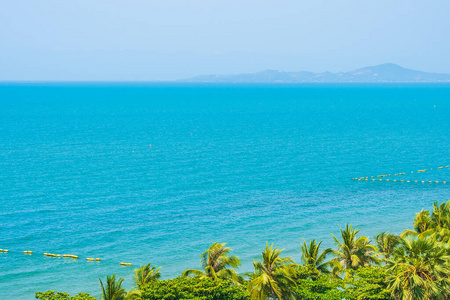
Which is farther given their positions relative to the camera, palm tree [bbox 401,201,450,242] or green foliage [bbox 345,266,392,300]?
palm tree [bbox 401,201,450,242]

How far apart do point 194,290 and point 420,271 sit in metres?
17.2

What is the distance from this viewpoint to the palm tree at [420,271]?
35875 mm

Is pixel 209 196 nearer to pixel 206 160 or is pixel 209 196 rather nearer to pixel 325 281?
pixel 206 160

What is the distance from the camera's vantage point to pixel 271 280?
38531 mm

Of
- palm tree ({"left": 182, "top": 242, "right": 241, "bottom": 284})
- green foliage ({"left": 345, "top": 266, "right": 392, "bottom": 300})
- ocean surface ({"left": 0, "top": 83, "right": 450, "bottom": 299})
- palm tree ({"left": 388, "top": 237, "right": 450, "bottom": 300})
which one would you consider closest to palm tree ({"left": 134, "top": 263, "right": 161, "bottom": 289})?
palm tree ({"left": 182, "top": 242, "right": 241, "bottom": 284})

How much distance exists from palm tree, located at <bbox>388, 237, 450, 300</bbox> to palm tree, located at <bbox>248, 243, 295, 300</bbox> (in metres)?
7.99

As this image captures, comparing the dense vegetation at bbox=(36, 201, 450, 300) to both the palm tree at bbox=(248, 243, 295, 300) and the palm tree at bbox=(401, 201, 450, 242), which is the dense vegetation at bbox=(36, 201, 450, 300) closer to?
the palm tree at bbox=(248, 243, 295, 300)

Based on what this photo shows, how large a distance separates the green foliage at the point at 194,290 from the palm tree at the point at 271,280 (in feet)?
3.38

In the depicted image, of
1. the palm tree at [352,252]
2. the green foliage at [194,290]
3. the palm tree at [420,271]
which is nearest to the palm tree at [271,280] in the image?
the green foliage at [194,290]

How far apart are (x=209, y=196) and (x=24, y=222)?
3146 cm

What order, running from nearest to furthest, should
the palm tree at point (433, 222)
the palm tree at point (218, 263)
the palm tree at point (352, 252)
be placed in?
the palm tree at point (218, 263), the palm tree at point (352, 252), the palm tree at point (433, 222)

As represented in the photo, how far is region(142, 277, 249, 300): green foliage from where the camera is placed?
36.7 m

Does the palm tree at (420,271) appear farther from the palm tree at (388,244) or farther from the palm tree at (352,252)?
the palm tree at (388,244)

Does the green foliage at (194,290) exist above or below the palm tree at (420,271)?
below
